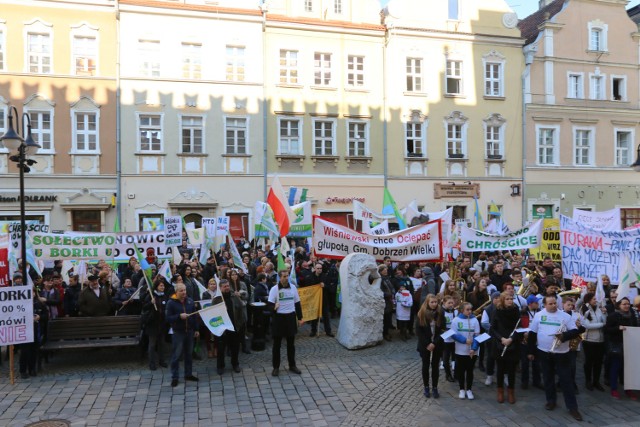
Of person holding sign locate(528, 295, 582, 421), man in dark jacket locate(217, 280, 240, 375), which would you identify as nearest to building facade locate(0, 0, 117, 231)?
man in dark jacket locate(217, 280, 240, 375)

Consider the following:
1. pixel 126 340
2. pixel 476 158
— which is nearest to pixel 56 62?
pixel 126 340

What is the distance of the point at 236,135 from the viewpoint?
23.6 m

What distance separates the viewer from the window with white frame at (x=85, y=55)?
863 inches

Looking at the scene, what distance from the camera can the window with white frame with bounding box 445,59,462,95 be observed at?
85.7 ft

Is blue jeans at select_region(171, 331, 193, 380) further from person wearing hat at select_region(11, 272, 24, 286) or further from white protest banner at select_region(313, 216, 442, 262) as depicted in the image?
white protest banner at select_region(313, 216, 442, 262)

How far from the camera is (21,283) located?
9.20 m

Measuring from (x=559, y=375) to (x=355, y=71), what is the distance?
2015 cm

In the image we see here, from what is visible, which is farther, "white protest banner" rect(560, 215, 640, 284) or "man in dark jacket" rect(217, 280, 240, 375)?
"white protest banner" rect(560, 215, 640, 284)

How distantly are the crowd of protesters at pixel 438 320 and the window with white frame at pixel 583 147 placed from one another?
61.9ft

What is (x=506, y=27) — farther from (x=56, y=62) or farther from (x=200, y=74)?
(x=56, y=62)

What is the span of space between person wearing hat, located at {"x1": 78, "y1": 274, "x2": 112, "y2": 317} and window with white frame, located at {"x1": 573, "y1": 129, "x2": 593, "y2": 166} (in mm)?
25546

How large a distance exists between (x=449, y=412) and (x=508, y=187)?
21582mm

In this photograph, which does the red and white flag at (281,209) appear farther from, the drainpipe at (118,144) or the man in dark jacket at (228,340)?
the drainpipe at (118,144)

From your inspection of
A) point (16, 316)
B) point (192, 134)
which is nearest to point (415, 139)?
point (192, 134)
